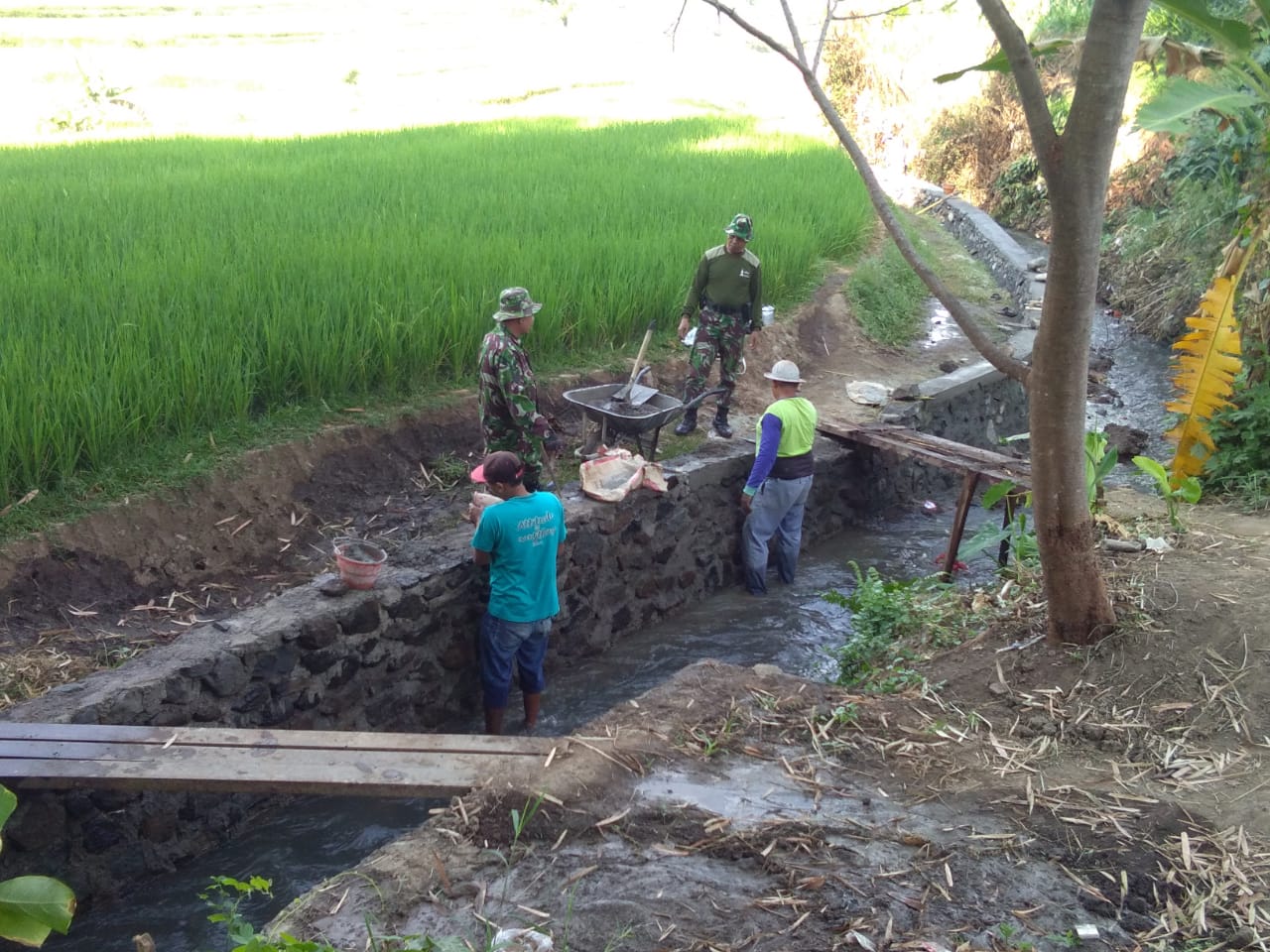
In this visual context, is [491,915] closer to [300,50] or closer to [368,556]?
[368,556]

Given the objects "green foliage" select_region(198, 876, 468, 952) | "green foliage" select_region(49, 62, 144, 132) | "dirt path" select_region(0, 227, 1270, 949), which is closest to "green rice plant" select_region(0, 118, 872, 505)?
"dirt path" select_region(0, 227, 1270, 949)

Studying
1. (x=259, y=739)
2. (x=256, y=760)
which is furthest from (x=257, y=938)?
(x=259, y=739)

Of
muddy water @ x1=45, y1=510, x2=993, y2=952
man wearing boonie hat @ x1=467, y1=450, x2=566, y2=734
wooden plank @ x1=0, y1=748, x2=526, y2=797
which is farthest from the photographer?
man wearing boonie hat @ x1=467, y1=450, x2=566, y2=734

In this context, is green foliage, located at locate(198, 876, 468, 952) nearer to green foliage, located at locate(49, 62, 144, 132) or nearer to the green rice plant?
the green rice plant

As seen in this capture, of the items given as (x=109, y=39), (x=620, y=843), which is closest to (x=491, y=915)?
(x=620, y=843)

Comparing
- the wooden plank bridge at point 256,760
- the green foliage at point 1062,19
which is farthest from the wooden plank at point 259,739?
the green foliage at point 1062,19

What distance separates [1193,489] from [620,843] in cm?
343

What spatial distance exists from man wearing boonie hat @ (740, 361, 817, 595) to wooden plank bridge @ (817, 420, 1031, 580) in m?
0.87

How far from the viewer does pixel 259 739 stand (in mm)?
3934

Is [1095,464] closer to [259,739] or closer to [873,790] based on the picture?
[873,790]

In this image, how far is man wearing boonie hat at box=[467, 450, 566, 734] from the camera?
16.2ft

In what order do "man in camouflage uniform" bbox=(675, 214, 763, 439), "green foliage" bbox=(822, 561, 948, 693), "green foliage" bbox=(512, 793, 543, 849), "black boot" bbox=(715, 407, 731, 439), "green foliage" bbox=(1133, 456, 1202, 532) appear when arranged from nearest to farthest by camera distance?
"green foliage" bbox=(512, 793, 543, 849), "green foliage" bbox=(822, 561, 948, 693), "green foliage" bbox=(1133, 456, 1202, 532), "man in camouflage uniform" bbox=(675, 214, 763, 439), "black boot" bbox=(715, 407, 731, 439)

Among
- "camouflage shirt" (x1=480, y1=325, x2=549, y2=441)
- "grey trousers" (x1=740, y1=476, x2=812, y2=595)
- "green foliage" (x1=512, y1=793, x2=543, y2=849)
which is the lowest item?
"grey trousers" (x1=740, y1=476, x2=812, y2=595)

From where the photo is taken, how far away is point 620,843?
10.8ft
